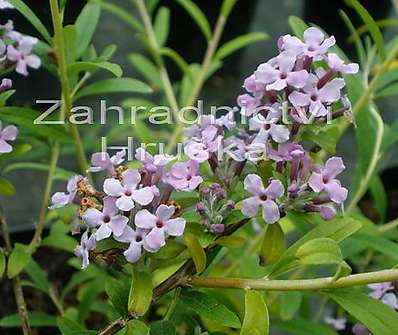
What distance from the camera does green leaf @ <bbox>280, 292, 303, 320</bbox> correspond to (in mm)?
951

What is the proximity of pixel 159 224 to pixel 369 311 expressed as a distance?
0.21 m

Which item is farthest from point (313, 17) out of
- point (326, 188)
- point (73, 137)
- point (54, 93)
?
point (326, 188)

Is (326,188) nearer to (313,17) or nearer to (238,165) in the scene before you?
(238,165)

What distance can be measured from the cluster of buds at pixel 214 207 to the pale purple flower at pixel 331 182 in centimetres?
8

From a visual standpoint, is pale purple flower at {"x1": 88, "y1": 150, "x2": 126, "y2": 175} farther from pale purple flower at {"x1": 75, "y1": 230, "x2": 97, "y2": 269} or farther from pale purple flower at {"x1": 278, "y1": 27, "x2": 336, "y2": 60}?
pale purple flower at {"x1": 278, "y1": 27, "x2": 336, "y2": 60}

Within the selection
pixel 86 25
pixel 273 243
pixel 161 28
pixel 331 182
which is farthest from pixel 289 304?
pixel 161 28

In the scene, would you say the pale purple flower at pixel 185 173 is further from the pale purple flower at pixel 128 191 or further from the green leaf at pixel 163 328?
the green leaf at pixel 163 328

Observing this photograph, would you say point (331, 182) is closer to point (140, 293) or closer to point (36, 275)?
point (140, 293)

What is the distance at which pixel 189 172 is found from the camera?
647 mm

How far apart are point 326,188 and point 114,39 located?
162 cm

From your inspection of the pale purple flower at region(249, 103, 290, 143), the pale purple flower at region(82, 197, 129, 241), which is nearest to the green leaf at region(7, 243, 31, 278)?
the pale purple flower at region(82, 197, 129, 241)

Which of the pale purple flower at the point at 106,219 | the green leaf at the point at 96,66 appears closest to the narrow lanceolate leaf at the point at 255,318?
the pale purple flower at the point at 106,219

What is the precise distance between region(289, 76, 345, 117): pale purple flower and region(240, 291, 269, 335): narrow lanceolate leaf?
0.58 feet

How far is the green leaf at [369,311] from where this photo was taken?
64cm
